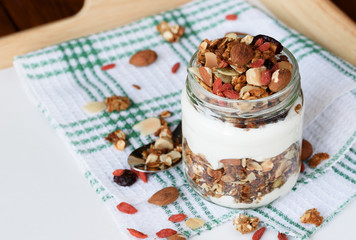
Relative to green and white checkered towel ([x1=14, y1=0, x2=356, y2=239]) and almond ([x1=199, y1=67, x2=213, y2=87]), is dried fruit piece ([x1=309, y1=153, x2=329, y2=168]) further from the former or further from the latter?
almond ([x1=199, y1=67, x2=213, y2=87])

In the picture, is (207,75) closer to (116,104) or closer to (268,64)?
(268,64)

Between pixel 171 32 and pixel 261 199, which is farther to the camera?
pixel 171 32

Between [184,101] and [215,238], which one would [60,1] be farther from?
[215,238]

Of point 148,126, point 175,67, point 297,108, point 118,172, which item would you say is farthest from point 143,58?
point 297,108

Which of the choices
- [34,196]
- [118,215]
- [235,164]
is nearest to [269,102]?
[235,164]

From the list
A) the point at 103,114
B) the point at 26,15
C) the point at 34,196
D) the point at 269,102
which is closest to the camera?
the point at 269,102

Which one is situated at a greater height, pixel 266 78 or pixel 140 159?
pixel 266 78

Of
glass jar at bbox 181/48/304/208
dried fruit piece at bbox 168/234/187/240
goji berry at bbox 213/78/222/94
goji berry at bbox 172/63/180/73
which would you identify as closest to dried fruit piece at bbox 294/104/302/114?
glass jar at bbox 181/48/304/208
